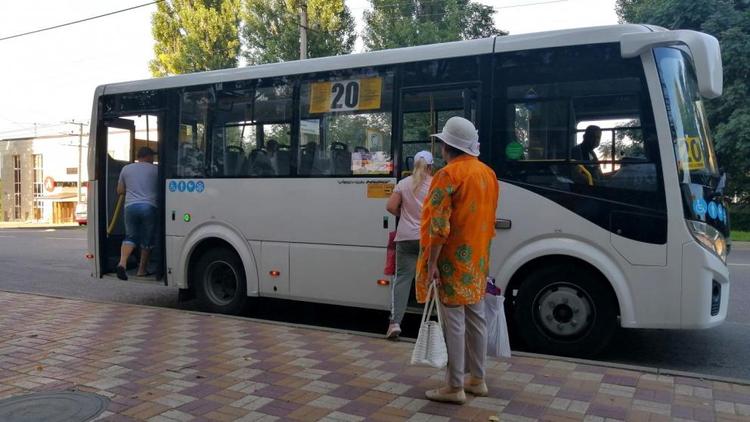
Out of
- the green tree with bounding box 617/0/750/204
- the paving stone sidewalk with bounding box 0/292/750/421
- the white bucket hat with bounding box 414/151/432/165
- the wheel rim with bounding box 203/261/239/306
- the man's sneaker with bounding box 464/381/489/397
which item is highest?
the green tree with bounding box 617/0/750/204

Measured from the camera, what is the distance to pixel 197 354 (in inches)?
210

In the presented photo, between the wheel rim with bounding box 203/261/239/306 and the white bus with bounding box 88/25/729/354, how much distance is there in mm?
18

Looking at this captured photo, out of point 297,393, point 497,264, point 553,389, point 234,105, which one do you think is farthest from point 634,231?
point 234,105

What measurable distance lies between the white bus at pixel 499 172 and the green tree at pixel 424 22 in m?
20.1

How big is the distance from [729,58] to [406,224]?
1813 cm

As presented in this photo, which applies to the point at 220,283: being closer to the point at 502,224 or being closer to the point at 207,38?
the point at 502,224

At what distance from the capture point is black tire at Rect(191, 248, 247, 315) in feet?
24.2

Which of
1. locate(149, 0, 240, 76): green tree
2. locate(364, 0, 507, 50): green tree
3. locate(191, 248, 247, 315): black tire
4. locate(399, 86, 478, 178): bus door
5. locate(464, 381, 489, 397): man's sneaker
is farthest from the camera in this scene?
locate(149, 0, 240, 76): green tree

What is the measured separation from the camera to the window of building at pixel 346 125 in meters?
6.30

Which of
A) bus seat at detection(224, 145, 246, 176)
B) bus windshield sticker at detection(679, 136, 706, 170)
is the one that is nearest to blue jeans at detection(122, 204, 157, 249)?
bus seat at detection(224, 145, 246, 176)

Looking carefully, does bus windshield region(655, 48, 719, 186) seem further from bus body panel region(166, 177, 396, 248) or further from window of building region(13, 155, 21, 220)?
window of building region(13, 155, 21, 220)

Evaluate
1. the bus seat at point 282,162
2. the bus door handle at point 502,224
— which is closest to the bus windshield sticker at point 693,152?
the bus door handle at point 502,224

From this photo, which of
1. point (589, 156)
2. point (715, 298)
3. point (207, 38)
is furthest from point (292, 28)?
point (715, 298)

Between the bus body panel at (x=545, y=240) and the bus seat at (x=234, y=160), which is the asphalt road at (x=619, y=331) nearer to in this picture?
the bus body panel at (x=545, y=240)
